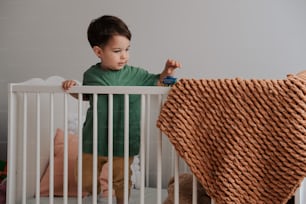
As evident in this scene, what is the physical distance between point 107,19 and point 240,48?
0.62m

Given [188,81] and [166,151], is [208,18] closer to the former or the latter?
[166,151]

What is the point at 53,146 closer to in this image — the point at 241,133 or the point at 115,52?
the point at 115,52

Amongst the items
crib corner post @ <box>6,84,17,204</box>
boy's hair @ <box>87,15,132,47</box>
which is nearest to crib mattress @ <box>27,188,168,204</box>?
crib corner post @ <box>6,84,17,204</box>

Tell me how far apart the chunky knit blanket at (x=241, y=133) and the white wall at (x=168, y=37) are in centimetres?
68

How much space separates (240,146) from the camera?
1.11 m

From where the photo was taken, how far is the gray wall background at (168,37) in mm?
1747

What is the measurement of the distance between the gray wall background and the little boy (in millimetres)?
434

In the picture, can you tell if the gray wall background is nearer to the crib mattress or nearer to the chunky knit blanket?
the crib mattress

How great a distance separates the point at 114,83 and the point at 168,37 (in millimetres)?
523

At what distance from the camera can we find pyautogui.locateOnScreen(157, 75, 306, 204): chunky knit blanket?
3.49ft

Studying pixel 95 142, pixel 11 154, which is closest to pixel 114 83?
pixel 95 142

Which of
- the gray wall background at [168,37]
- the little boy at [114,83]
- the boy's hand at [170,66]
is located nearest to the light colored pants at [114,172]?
the little boy at [114,83]

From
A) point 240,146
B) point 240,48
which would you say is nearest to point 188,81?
point 240,146

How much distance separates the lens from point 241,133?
1109mm
